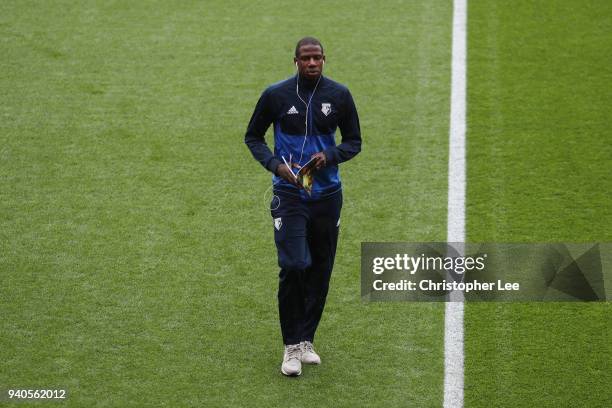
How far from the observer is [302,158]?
21.0ft

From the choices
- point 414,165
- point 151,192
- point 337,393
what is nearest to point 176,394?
point 337,393

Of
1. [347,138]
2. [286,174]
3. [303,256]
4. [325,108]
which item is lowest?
[303,256]

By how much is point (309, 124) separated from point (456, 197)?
2708 mm

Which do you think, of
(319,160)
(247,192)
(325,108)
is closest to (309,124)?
(325,108)

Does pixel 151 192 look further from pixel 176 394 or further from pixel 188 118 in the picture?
pixel 176 394

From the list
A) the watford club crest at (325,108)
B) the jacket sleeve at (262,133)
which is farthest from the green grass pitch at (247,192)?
the watford club crest at (325,108)

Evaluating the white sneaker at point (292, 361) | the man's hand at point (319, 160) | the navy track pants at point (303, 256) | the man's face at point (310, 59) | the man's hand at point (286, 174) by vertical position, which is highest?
the man's face at point (310, 59)

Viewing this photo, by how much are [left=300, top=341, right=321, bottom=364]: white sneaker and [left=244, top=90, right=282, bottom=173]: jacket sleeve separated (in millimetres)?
1117

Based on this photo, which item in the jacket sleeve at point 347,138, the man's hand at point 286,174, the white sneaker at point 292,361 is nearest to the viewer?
the man's hand at point 286,174

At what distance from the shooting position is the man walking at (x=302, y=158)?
630 cm

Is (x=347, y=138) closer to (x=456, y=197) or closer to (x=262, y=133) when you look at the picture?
(x=262, y=133)

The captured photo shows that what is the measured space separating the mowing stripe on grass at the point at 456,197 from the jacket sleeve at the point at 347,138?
1401mm

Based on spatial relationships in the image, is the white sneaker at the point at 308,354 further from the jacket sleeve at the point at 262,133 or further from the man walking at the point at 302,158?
the jacket sleeve at the point at 262,133

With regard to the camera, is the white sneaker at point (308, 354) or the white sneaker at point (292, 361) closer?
the white sneaker at point (292, 361)
